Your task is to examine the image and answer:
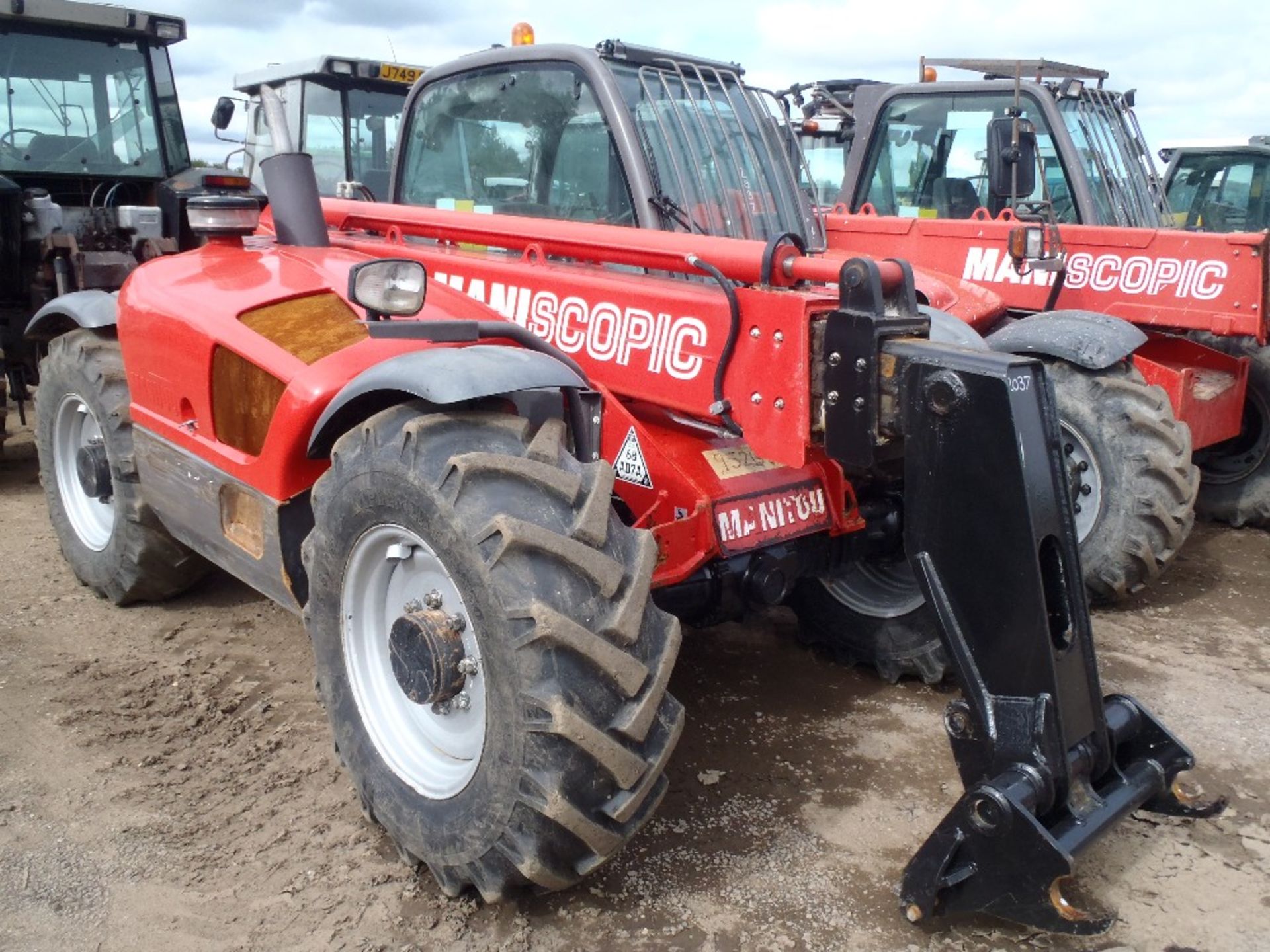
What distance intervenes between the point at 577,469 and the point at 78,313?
2748 millimetres

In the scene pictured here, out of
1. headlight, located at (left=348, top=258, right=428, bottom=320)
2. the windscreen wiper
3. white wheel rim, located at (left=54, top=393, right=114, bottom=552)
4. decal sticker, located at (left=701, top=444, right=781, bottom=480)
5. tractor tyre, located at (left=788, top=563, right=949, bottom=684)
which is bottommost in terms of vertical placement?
tractor tyre, located at (left=788, top=563, right=949, bottom=684)

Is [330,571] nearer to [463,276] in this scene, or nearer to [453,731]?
[453,731]

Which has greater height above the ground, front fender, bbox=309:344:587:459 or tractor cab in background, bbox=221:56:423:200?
tractor cab in background, bbox=221:56:423:200

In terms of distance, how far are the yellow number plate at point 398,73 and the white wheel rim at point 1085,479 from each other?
6.87 meters

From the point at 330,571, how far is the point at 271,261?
4.33 feet

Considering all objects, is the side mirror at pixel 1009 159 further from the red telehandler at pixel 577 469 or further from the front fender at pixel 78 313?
the front fender at pixel 78 313

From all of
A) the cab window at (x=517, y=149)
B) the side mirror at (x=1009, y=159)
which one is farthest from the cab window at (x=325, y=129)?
the side mirror at (x=1009, y=159)

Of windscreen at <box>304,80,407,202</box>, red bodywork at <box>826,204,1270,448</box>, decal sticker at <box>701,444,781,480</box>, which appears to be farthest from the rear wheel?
windscreen at <box>304,80,407,202</box>

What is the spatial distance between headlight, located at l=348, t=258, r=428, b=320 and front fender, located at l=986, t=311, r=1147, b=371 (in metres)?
2.79

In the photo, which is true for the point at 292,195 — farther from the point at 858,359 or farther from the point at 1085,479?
the point at 1085,479

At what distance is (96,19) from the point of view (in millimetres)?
7074

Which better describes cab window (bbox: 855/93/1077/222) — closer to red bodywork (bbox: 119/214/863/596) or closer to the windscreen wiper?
the windscreen wiper

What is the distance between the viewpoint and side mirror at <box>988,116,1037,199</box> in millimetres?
5027

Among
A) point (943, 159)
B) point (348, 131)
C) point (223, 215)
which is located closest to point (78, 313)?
point (223, 215)
